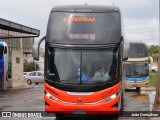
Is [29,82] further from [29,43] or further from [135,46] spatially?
[29,43]

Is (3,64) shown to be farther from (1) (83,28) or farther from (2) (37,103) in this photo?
(1) (83,28)

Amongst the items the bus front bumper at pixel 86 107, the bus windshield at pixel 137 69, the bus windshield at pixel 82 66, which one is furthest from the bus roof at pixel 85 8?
the bus windshield at pixel 137 69

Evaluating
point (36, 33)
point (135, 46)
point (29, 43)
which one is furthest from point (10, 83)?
point (29, 43)

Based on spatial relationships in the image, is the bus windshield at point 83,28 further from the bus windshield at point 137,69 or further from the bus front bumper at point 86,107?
the bus windshield at point 137,69

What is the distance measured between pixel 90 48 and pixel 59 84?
1.55 metres

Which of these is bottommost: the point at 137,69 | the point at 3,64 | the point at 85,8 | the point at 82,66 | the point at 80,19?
the point at 137,69

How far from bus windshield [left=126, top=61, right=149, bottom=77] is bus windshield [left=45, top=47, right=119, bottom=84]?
55.7 feet

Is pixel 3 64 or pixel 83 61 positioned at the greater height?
pixel 83 61

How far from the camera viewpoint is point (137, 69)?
30.5 meters

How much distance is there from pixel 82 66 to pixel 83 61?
17cm

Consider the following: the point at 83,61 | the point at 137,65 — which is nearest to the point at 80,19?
the point at 83,61

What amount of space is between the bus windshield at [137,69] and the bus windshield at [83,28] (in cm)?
1673

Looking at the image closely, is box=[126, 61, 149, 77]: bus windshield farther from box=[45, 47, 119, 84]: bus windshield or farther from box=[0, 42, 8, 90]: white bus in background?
box=[45, 47, 119, 84]: bus windshield

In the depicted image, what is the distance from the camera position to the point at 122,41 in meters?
13.9
